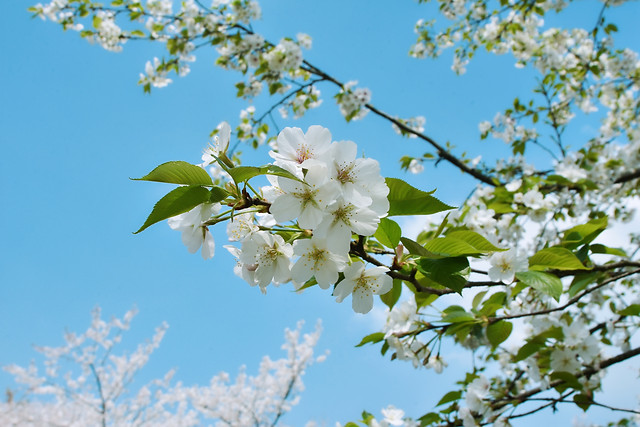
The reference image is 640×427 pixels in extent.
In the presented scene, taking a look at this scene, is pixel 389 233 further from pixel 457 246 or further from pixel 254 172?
pixel 254 172

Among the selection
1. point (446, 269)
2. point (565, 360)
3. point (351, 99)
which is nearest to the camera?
point (446, 269)

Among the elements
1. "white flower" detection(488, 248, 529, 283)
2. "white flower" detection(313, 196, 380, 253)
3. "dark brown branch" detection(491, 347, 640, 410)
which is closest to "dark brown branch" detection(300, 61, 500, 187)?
"dark brown branch" detection(491, 347, 640, 410)

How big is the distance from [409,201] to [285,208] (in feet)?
0.81

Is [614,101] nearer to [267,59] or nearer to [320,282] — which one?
[267,59]

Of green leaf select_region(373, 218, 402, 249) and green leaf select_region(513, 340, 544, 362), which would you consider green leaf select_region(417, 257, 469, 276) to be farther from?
green leaf select_region(513, 340, 544, 362)

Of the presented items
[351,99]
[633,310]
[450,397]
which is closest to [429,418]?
[450,397]

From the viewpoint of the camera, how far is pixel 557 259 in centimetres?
112

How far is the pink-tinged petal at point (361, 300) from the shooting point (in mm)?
976

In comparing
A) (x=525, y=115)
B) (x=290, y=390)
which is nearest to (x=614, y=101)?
(x=525, y=115)

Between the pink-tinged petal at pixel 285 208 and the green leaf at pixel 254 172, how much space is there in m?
0.06

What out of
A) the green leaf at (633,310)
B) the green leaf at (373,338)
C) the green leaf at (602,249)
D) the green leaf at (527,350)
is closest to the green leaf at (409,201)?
the green leaf at (602,249)

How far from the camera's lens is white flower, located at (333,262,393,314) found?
0.90 metres

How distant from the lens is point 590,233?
133 cm

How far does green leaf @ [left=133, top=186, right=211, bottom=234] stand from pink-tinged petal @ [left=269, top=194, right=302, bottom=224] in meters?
0.13
